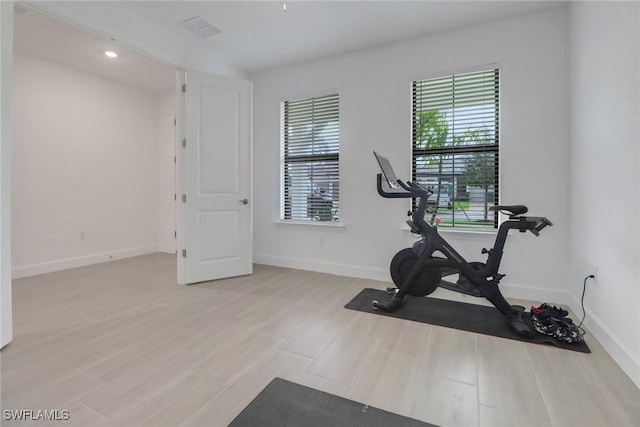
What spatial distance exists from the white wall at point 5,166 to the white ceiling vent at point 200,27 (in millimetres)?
1488

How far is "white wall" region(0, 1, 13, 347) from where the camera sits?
193 cm

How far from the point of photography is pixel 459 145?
10.6ft

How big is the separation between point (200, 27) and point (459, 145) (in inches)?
125

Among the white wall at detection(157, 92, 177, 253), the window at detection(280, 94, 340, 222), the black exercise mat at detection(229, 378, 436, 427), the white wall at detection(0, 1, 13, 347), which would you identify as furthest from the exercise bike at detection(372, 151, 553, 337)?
the white wall at detection(157, 92, 177, 253)

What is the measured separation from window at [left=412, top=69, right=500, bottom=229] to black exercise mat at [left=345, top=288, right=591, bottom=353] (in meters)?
0.92

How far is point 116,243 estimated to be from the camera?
475 centimetres

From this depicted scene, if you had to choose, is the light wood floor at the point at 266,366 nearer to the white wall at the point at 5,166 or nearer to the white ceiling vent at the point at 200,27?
the white wall at the point at 5,166

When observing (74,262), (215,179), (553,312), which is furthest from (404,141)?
(74,262)

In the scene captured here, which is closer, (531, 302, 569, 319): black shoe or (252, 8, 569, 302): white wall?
(531, 302, 569, 319): black shoe

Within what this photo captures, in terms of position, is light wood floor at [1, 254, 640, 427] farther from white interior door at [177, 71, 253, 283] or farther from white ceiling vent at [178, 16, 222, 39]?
white ceiling vent at [178, 16, 222, 39]

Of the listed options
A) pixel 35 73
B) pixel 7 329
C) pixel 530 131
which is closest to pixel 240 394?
pixel 7 329

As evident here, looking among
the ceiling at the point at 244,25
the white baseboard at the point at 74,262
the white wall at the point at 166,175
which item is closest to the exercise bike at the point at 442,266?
the ceiling at the point at 244,25

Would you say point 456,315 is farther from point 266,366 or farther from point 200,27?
point 200,27

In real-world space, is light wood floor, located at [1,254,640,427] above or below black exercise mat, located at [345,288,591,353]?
below
